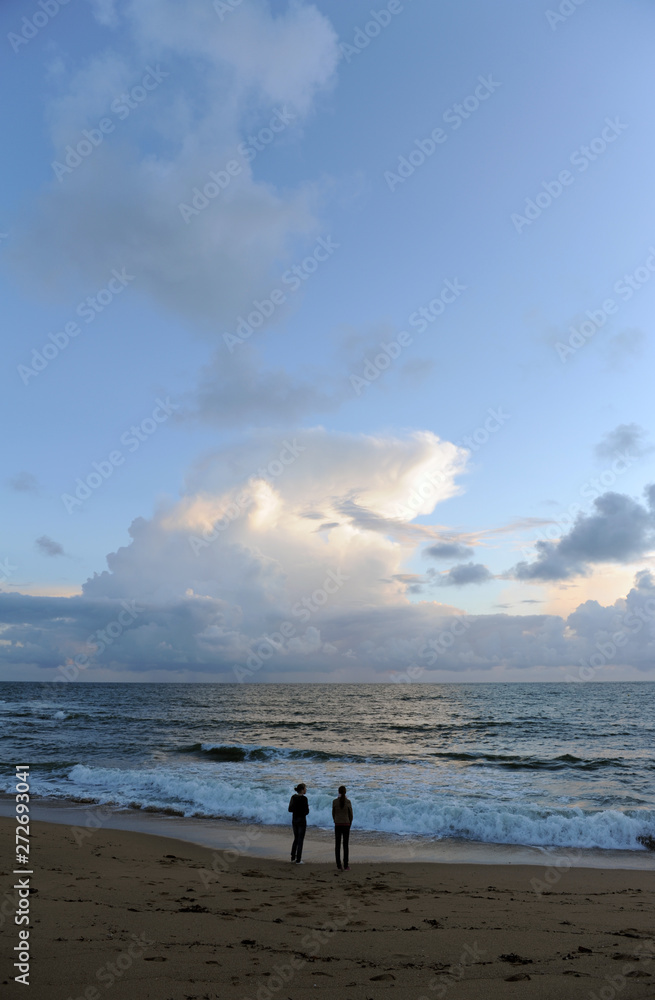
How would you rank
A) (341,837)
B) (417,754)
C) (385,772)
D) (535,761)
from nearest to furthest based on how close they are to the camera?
(341,837), (385,772), (535,761), (417,754)

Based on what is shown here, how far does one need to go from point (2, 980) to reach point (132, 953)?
1.52m

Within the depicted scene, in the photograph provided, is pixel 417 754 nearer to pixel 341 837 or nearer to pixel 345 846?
pixel 341 837

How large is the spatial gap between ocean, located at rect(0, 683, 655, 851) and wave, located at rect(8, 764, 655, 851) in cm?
5

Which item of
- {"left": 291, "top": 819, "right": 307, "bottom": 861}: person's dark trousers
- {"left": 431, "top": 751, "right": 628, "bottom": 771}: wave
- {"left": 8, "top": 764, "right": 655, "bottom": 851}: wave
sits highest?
{"left": 291, "top": 819, "right": 307, "bottom": 861}: person's dark trousers

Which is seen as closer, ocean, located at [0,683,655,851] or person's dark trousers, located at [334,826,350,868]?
person's dark trousers, located at [334,826,350,868]

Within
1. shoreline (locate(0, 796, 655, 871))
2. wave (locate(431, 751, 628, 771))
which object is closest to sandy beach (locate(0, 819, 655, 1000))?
shoreline (locate(0, 796, 655, 871))

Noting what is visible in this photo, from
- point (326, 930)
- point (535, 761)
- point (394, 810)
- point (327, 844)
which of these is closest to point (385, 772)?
point (394, 810)

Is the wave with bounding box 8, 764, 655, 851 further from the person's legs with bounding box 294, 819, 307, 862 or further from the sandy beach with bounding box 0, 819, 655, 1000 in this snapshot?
the person's legs with bounding box 294, 819, 307, 862

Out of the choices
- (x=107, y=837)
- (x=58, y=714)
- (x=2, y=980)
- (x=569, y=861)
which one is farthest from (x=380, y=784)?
(x=58, y=714)

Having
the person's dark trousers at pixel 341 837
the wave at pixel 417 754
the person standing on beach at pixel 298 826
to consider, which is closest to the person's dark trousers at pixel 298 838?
the person standing on beach at pixel 298 826

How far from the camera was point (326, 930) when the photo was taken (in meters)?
8.09

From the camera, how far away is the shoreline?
44.1 feet

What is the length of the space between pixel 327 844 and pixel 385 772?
1061 centimetres

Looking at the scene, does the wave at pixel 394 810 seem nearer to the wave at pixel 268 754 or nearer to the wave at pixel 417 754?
the wave at pixel 268 754
